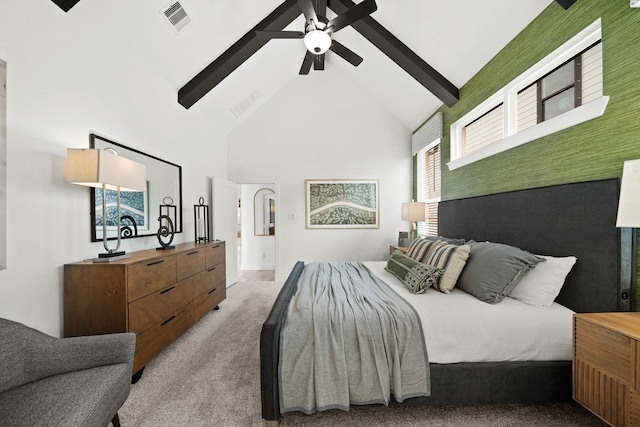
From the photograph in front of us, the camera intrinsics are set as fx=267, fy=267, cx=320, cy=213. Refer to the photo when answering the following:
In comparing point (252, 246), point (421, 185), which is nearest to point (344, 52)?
point (421, 185)

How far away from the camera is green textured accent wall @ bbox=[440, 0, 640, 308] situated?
1.49 metres

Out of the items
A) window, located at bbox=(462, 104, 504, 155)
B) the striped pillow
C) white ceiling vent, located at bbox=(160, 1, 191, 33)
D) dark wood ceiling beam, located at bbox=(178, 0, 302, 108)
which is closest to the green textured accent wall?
window, located at bbox=(462, 104, 504, 155)

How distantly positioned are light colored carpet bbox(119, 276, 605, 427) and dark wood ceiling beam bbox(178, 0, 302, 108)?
9.57 ft

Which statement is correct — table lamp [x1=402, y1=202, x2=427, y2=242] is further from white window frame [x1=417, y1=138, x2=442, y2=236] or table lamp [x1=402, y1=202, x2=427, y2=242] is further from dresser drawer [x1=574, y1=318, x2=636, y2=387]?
dresser drawer [x1=574, y1=318, x2=636, y2=387]

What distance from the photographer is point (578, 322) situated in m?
1.33

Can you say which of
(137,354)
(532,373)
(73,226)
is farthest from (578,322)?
(73,226)

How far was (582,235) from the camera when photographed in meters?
1.68

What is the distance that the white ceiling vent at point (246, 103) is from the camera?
443cm

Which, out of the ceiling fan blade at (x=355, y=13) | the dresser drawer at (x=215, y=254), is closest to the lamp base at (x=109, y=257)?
the dresser drawer at (x=215, y=254)

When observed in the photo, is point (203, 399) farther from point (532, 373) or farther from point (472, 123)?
point (472, 123)

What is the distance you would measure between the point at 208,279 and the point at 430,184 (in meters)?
3.59

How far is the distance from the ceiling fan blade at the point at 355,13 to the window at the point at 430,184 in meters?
2.30

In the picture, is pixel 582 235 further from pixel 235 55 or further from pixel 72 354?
pixel 235 55

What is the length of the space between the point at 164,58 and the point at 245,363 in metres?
3.15
